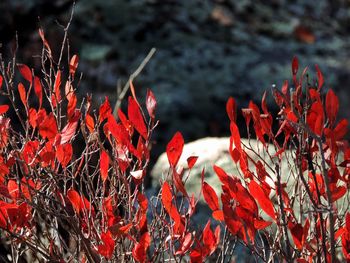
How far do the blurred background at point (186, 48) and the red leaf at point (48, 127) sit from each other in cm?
286

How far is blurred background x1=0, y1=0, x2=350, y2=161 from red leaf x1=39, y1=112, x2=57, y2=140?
286cm

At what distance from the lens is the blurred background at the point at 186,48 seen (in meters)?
5.06

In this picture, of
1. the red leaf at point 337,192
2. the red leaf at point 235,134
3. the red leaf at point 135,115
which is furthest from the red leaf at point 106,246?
the red leaf at point 337,192

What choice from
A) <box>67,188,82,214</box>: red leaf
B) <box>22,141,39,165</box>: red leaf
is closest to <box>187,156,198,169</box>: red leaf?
<box>67,188,82,214</box>: red leaf

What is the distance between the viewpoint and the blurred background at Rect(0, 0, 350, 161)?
16.6 ft

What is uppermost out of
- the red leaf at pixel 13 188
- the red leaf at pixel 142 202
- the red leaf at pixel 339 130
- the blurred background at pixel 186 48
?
the red leaf at pixel 339 130

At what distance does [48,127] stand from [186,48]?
3.99 m

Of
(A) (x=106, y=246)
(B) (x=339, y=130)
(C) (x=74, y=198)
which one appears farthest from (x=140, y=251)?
(B) (x=339, y=130)

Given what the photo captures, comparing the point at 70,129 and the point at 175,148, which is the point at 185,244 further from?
the point at 70,129

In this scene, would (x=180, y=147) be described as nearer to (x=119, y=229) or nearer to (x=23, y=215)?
(x=119, y=229)

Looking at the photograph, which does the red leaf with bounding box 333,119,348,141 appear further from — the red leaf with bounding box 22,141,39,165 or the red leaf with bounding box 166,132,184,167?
the red leaf with bounding box 22,141,39,165

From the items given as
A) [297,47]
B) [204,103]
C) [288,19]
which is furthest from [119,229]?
[288,19]

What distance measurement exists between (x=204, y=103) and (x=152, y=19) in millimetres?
1160

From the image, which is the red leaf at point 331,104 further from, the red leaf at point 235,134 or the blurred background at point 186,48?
the blurred background at point 186,48
